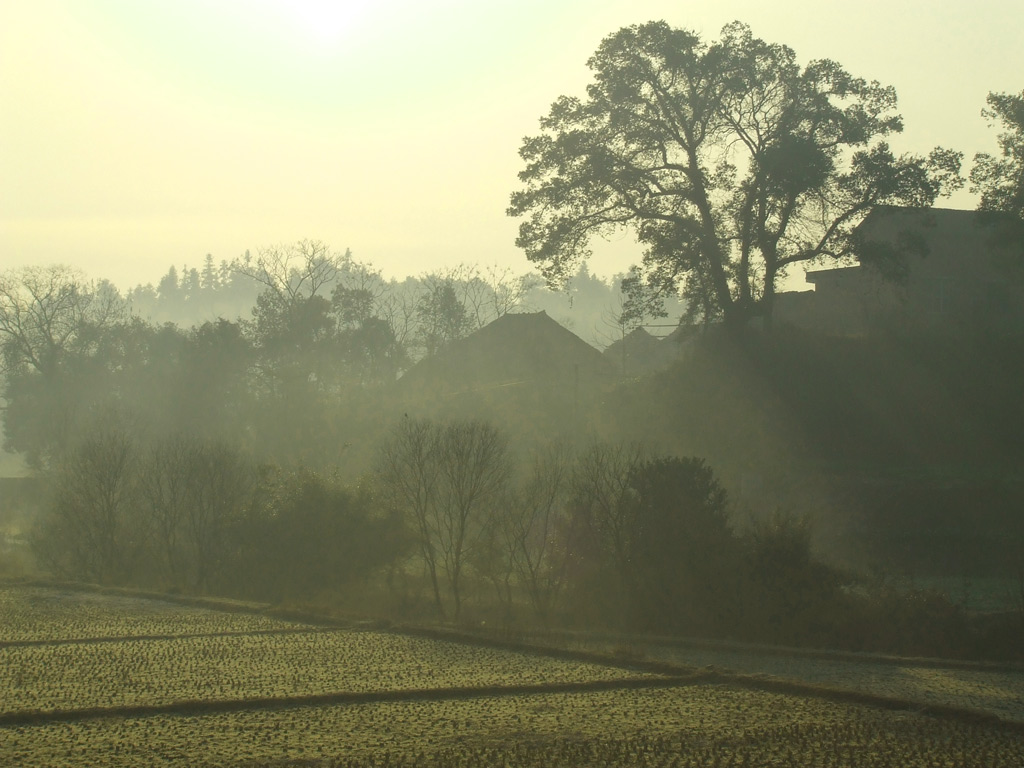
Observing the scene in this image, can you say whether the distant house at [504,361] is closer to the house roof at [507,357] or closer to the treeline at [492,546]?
the house roof at [507,357]

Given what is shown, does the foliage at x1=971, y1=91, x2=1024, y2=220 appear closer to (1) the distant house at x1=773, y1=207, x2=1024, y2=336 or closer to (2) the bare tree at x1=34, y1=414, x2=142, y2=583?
(1) the distant house at x1=773, y1=207, x2=1024, y2=336

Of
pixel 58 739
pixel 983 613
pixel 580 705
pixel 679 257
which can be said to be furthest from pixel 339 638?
pixel 679 257

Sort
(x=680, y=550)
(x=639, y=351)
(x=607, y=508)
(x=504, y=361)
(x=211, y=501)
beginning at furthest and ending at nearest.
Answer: (x=639, y=351), (x=504, y=361), (x=211, y=501), (x=607, y=508), (x=680, y=550)

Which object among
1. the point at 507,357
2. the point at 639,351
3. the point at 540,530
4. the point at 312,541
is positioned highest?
the point at 639,351

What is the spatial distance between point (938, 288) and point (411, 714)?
31603 millimetres

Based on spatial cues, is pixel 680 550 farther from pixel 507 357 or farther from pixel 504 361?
pixel 507 357

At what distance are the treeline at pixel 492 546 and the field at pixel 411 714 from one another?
293 inches

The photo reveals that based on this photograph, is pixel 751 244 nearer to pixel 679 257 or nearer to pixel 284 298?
pixel 679 257

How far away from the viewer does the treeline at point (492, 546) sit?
72.9 ft

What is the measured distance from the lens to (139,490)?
34688 mm

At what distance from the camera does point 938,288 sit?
120ft

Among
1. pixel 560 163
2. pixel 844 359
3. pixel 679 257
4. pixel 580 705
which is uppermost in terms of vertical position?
pixel 560 163

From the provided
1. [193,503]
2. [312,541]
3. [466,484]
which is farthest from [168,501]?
[466,484]

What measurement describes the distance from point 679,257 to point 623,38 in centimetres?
714
